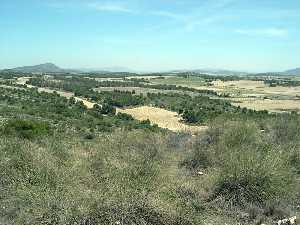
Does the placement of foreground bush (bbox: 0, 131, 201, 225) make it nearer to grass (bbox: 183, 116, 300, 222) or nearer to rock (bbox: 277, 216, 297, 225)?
grass (bbox: 183, 116, 300, 222)

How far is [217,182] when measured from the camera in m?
18.3

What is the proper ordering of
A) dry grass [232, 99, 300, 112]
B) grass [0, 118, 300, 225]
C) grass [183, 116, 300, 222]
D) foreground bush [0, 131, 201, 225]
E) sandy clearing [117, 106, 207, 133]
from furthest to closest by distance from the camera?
dry grass [232, 99, 300, 112]
sandy clearing [117, 106, 207, 133]
grass [183, 116, 300, 222]
grass [0, 118, 300, 225]
foreground bush [0, 131, 201, 225]

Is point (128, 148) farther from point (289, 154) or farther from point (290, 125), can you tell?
point (290, 125)

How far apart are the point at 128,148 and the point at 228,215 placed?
22.2ft

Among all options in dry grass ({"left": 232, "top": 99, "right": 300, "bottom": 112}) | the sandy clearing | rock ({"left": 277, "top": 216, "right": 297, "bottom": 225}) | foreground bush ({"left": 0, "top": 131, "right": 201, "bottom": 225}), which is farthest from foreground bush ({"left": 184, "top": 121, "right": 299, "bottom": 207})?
dry grass ({"left": 232, "top": 99, "right": 300, "bottom": 112})

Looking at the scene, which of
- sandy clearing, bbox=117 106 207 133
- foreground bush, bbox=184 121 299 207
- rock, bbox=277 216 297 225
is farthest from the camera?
sandy clearing, bbox=117 106 207 133

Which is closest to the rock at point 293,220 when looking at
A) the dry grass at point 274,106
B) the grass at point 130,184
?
the grass at point 130,184

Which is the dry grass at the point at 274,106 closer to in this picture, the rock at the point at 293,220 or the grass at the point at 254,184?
the grass at the point at 254,184

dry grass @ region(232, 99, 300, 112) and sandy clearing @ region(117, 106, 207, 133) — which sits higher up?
sandy clearing @ region(117, 106, 207, 133)

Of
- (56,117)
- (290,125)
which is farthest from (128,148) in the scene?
(56,117)

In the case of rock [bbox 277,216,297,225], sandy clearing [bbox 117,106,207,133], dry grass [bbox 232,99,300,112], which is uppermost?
rock [bbox 277,216,297,225]

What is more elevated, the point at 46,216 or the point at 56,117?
the point at 46,216

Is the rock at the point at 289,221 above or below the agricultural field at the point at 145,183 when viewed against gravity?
below

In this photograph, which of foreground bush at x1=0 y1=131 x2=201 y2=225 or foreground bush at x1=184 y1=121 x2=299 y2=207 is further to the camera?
foreground bush at x1=184 y1=121 x2=299 y2=207
